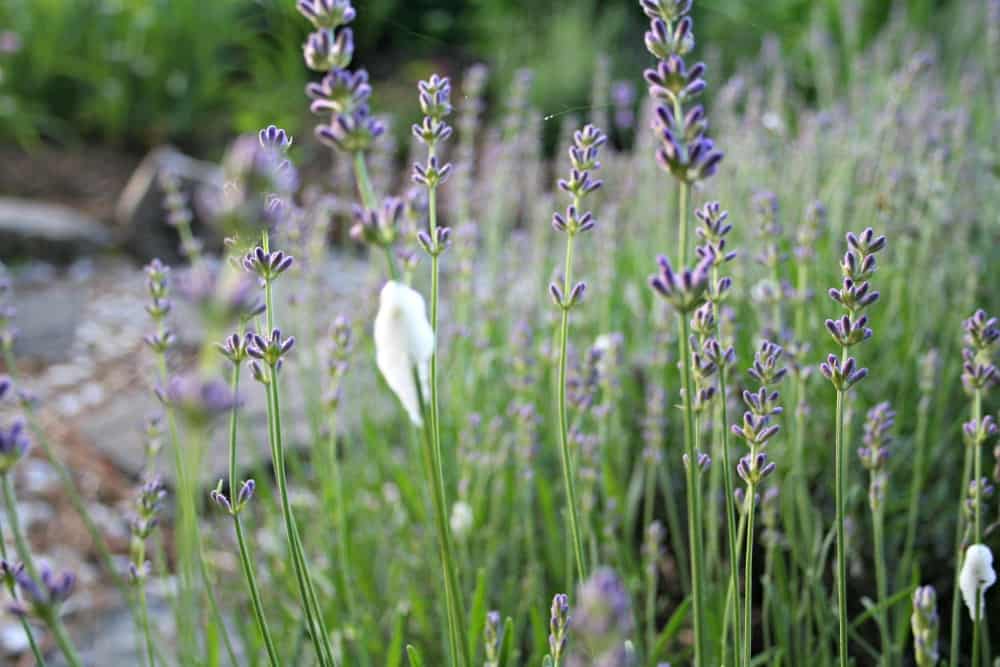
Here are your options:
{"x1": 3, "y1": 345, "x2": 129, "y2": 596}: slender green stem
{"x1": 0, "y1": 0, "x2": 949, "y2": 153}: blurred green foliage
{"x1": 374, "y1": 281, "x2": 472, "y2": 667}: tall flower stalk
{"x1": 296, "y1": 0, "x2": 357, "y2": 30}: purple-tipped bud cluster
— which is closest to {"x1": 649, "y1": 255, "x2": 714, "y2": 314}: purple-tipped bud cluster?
{"x1": 374, "y1": 281, "x2": 472, "y2": 667}: tall flower stalk

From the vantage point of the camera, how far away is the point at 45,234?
5141mm

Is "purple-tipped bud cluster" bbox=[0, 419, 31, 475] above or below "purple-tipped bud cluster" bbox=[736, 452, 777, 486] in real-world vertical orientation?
above

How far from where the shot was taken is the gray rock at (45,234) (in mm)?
5043

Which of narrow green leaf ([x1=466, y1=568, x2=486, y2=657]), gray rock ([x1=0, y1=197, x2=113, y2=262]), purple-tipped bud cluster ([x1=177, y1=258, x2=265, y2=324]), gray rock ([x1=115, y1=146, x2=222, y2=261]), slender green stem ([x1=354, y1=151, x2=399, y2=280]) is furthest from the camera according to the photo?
gray rock ([x1=115, y1=146, x2=222, y2=261])

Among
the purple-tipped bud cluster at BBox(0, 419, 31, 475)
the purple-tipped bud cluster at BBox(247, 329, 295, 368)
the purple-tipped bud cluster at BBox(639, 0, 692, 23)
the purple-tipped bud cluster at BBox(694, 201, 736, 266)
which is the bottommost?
the purple-tipped bud cluster at BBox(0, 419, 31, 475)

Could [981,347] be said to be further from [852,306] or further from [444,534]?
[444,534]

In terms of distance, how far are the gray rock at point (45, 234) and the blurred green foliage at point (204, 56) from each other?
1.23 meters

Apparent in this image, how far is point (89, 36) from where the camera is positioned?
22.8 feet

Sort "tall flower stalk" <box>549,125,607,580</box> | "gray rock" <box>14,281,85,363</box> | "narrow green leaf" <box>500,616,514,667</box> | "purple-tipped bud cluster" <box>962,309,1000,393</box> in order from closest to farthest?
1. "tall flower stalk" <box>549,125,607,580</box>
2. "purple-tipped bud cluster" <box>962,309,1000,393</box>
3. "narrow green leaf" <box>500,616,514,667</box>
4. "gray rock" <box>14,281,85,363</box>

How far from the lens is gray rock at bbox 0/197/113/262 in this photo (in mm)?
5043

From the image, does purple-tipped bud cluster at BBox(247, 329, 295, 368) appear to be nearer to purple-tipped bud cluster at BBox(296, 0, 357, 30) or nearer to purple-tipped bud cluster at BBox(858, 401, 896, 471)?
purple-tipped bud cluster at BBox(296, 0, 357, 30)

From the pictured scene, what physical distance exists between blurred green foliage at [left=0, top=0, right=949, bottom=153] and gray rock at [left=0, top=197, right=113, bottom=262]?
123 centimetres

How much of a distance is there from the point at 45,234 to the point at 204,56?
96.2 inches

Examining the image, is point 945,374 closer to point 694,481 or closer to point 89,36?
point 694,481
